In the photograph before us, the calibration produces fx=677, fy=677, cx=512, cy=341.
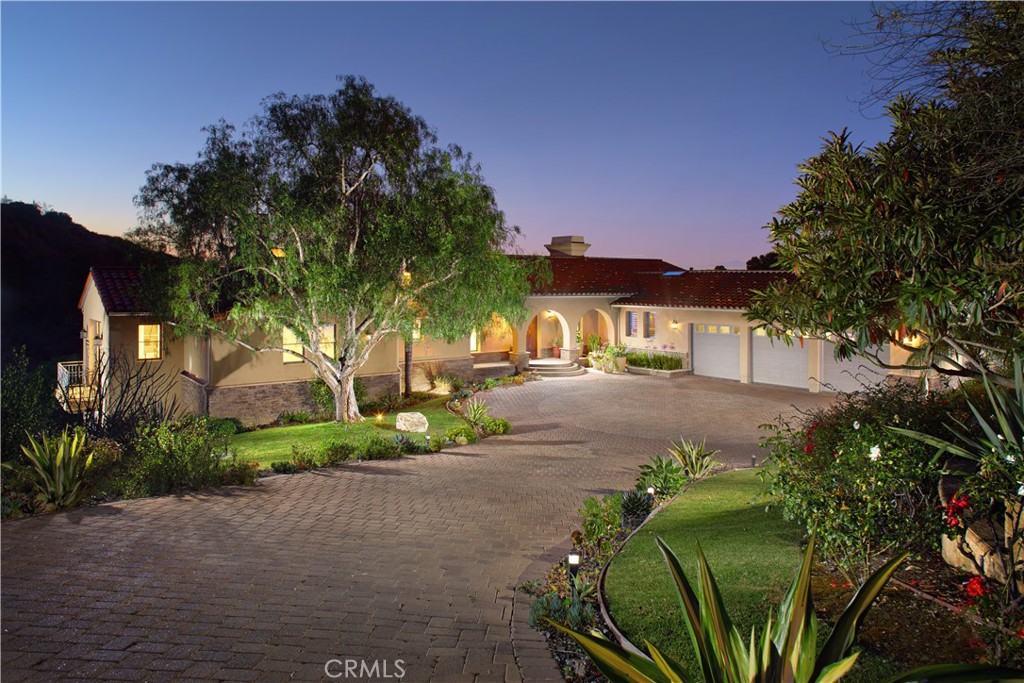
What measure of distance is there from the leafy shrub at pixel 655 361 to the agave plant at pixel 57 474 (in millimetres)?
21729

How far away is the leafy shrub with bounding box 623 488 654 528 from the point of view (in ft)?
31.7

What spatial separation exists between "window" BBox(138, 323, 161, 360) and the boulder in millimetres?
9528

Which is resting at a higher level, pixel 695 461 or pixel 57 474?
pixel 57 474

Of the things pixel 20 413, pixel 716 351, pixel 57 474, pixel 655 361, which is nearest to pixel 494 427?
pixel 57 474

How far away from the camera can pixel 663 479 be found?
11.3m

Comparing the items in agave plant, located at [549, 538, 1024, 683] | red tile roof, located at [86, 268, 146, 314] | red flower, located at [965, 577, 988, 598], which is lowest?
red flower, located at [965, 577, 988, 598]

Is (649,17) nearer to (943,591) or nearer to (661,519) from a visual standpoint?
(661,519)

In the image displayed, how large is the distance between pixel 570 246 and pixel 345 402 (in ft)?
66.5

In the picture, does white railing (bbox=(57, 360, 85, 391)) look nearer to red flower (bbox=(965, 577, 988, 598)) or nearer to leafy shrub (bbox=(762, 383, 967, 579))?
leafy shrub (bbox=(762, 383, 967, 579))

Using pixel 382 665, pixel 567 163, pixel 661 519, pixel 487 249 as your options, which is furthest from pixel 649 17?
pixel 567 163

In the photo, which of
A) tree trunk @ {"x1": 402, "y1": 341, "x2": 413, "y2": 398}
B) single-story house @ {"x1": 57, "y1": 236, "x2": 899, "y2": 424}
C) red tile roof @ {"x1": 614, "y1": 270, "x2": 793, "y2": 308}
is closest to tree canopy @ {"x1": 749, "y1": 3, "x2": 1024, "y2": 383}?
single-story house @ {"x1": 57, "y1": 236, "x2": 899, "y2": 424}

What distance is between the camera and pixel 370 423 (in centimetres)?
1900

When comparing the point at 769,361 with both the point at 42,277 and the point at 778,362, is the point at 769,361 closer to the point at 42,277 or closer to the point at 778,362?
the point at 778,362

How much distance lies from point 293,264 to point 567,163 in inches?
584
